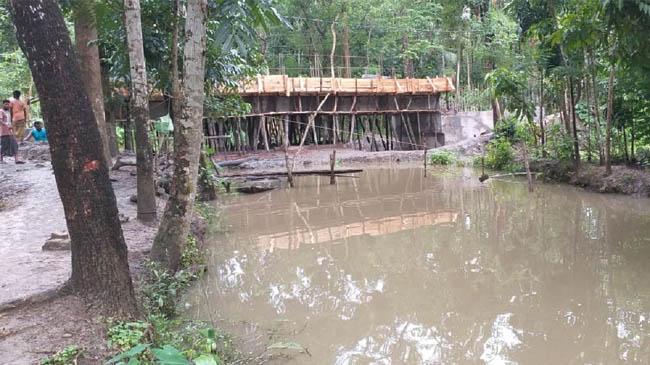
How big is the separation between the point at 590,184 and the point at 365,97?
11796mm

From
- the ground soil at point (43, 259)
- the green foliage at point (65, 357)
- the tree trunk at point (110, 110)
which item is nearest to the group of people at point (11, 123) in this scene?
the ground soil at point (43, 259)

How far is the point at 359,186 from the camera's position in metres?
14.9

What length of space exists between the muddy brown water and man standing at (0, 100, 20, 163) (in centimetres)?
480

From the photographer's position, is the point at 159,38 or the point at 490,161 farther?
the point at 490,161

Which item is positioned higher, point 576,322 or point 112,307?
point 112,307

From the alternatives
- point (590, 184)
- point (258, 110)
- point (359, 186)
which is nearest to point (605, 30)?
point (590, 184)

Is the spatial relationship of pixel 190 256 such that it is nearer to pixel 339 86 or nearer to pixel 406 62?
pixel 339 86

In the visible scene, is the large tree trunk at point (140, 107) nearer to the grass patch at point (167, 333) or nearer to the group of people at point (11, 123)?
the grass patch at point (167, 333)

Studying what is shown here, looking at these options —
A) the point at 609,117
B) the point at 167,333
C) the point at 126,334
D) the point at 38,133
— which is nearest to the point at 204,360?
the point at 126,334

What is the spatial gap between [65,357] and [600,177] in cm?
1184

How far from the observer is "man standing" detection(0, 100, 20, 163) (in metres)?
11.2

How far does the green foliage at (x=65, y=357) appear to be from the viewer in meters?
3.18

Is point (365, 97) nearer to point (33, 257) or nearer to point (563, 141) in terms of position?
point (563, 141)

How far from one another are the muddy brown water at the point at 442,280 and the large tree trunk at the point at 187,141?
75 centimetres
